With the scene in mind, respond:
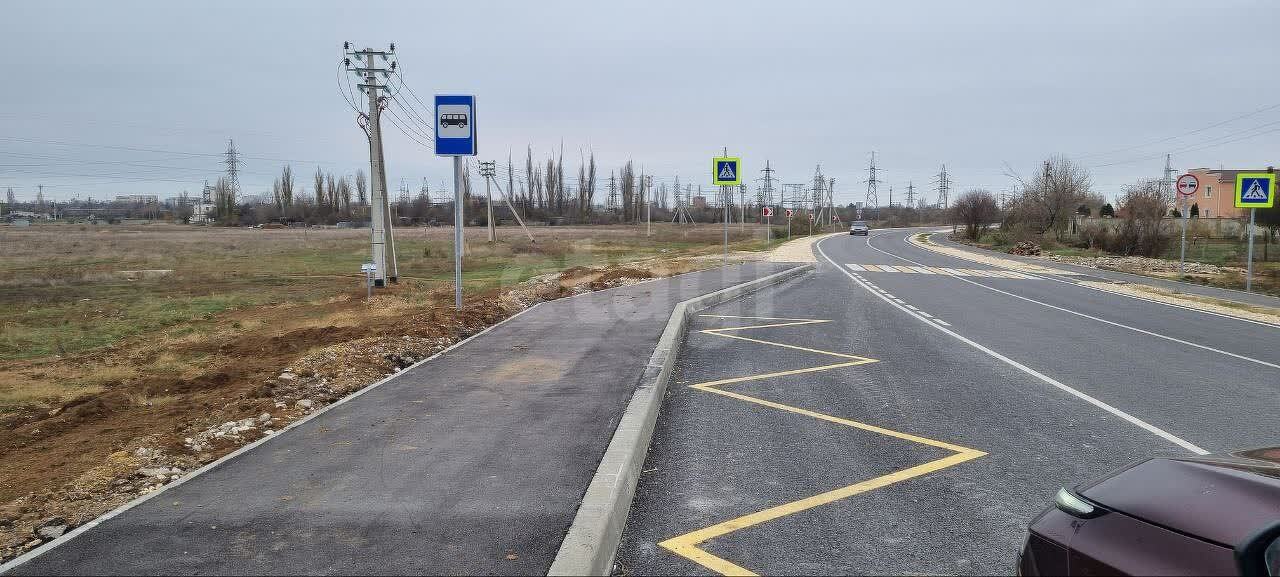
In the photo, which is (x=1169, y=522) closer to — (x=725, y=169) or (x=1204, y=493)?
(x=1204, y=493)

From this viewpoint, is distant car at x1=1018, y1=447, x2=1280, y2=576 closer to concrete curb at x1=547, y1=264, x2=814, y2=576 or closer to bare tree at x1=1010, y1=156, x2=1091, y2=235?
concrete curb at x1=547, y1=264, x2=814, y2=576

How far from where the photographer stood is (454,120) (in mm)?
10641

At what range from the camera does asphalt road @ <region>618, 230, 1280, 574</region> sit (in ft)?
12.9

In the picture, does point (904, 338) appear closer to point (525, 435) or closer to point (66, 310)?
point (525, 435)

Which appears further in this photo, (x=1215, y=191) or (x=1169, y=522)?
(x=1215, y=191)

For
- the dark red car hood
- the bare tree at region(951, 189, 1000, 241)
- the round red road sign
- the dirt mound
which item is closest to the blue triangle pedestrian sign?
the round red road sign

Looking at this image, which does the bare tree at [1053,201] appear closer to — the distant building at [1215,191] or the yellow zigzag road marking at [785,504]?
the distant building at [1215,191]

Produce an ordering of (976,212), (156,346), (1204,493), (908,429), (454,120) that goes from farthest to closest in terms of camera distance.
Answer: (976,212) → (156,346) → (454,120) → (908,429) → (1204,493)

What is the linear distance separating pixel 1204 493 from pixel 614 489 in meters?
2.72

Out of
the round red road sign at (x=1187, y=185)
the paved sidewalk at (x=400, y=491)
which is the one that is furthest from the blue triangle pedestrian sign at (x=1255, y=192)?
the paved sidewalk at (x=400, y=491)

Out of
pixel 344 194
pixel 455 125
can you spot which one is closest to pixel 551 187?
pixel 344 194

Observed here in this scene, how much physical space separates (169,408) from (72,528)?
3582 mm

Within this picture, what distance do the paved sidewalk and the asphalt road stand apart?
1.93 feet

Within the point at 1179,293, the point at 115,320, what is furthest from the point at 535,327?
the point at 1179,293
